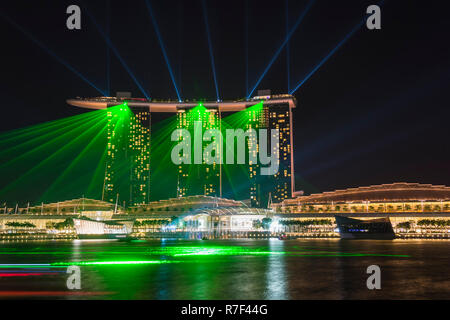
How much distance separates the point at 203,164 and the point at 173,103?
26.3m

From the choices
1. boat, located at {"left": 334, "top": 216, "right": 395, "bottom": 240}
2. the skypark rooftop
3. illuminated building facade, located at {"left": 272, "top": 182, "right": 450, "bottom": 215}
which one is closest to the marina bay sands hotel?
the skypark rooftop

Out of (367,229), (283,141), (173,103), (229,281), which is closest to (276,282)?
(229,281)

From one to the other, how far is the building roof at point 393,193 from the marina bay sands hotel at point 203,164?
40.7 meters

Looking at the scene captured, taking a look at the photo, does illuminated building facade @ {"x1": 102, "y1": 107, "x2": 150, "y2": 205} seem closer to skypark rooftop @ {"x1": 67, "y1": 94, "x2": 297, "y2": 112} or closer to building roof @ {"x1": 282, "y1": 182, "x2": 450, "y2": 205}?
skypark rooftop @ {"x1": 67, "y1": 94, "x2": 297, "y2": 112}

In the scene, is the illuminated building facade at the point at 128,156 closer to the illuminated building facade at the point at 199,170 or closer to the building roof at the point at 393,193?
the illuminated building facade at the point at 199,170

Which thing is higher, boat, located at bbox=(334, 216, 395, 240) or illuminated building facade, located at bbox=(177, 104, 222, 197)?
illuminated building facade, located at bbox=(177, 104, 222, 197)

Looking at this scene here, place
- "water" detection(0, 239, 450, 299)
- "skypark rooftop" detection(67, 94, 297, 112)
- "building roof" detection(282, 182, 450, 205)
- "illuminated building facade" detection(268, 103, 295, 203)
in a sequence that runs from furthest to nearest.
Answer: "skypark rooftop" detection(67, 94, 297, 112) → "illuminated building facade" detection(268, 103, 295, 203) → "building roof" detection(282, 182, 450, 205) → "water" detection(0, 239, 450, 299)

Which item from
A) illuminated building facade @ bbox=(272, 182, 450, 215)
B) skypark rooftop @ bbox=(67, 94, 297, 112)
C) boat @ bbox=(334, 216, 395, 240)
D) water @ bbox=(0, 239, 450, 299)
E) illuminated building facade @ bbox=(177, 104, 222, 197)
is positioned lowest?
boat @ bbox=(334, 216, 395, 240)

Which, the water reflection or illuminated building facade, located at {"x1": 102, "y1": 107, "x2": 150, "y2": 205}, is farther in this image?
illuminated building facade, located at {"x1": 102, "y1": 107, "x2": 150, "y2": 205}

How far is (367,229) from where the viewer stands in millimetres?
71562

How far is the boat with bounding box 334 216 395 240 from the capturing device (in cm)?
6842

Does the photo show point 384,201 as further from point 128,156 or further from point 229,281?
point 128,156

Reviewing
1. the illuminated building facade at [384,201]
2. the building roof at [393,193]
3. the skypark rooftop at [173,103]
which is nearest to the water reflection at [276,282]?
the illuminated building facade at [384,201]
